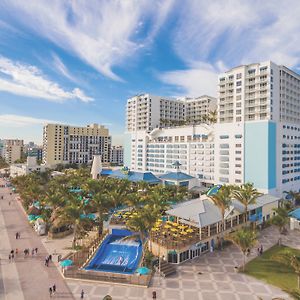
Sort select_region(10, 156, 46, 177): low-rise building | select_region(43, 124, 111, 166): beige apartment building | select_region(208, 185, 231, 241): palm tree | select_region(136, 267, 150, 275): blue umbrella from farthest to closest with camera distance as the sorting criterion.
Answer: select_region(43, 124, 111, 166): beige apartment building < select_region(10, 156, 46, 177): low-rise building < select_region(208, 185, 231, 241): palm tree < select_region(136, 267, 150, 275): blue umbrella

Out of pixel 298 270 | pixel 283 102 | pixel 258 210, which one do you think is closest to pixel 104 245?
pixel 298 270

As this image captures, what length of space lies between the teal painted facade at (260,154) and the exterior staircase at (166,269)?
47.3 metres

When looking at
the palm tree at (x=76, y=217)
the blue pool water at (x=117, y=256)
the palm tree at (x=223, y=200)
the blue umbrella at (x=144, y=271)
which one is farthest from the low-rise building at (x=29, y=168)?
the blue umbrella at (x=144, y=271)

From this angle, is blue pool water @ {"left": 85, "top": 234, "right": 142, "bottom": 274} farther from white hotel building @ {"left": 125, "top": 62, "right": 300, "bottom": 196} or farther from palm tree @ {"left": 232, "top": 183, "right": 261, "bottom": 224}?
white hotel building @ {"left": 125, "top": 62, "right": 300, "bottom": 196}

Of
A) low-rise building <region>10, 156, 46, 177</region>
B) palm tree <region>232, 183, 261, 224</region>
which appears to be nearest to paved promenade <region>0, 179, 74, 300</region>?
palm tree <region>232, 183, 261, 224</region>

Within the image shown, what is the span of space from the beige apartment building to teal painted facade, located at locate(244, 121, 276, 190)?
128351 millimetres

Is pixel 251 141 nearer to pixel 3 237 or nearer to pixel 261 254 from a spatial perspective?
pixel 261 254

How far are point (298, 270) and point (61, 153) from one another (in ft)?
552

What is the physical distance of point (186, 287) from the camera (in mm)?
30906

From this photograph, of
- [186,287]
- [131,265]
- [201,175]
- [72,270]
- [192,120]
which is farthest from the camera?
[192,120]

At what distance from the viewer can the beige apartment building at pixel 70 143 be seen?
174750mm

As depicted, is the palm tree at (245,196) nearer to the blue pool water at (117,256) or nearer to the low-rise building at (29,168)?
the blue pool water at (117,256)

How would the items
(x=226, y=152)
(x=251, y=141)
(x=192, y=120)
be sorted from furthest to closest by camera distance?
(x=192, y=120), (x=226, y=152), (x=251, y=141)

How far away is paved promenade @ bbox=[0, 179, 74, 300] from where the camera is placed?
2936 cm
